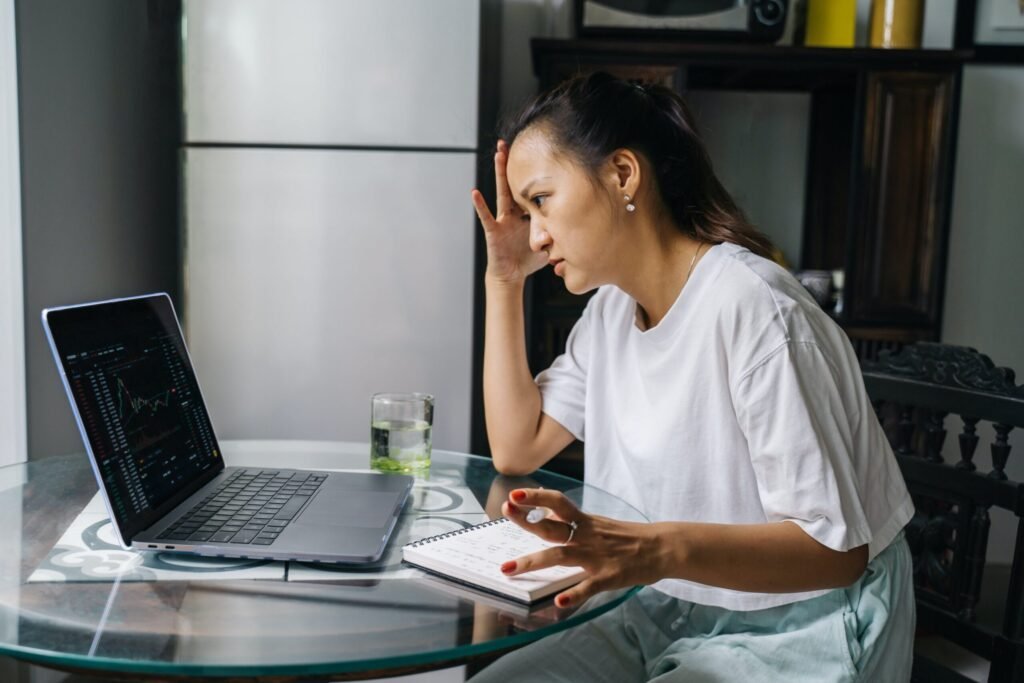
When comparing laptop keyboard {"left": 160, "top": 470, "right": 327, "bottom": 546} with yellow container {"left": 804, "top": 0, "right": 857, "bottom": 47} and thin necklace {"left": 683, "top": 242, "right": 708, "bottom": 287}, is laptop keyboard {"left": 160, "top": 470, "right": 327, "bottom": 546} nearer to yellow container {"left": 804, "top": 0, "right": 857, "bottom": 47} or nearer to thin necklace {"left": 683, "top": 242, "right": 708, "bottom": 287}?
thin necklace {"left": 683, "top": 242, "right": 708, "bottom": 287}

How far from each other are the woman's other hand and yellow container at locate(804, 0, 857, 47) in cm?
185

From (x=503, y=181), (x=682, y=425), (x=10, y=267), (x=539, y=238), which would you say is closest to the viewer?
(x=682, y=425)

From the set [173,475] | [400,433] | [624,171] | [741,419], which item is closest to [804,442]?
[741,419]

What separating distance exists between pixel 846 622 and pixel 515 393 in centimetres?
54

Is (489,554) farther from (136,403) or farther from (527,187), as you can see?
(527,187)

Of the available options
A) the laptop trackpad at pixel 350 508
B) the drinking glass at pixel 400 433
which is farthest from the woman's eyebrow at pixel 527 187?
the laptop trackpad at pixel 350 508

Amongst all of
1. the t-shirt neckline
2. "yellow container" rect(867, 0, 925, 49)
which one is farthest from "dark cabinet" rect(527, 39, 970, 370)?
the t-shirt neckline

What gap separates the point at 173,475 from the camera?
989 mm

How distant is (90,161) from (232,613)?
54.4 inches

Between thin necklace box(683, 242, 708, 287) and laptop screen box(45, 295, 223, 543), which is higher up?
thin necklace box(683, 242, 708, 287)

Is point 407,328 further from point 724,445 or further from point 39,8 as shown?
point 724,445

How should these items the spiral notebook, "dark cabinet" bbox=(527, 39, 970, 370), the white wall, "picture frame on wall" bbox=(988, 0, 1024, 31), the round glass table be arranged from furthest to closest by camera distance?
"picture frame on wall" bbox=(988, 0, 1024, 31) → "dark cabinet" bbox=(527, 39, 970, 370) → the white wall → the spiral notebook → the round glass table

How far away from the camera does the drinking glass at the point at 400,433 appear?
126 cm

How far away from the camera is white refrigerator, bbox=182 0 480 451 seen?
6.65 feet
